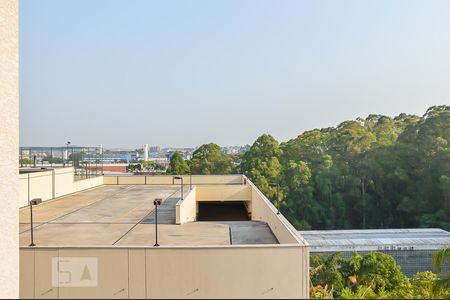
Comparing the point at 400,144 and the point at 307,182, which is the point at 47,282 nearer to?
the point at 307,182

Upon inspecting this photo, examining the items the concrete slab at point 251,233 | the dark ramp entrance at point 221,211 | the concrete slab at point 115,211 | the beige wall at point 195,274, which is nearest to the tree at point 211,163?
the dark ramp entrance at point 221,211

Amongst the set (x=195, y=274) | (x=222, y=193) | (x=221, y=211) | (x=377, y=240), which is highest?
(x=222, y=193)

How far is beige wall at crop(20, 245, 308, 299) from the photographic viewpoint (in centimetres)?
922

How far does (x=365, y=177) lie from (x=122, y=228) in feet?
140

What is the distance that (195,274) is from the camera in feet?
30.4

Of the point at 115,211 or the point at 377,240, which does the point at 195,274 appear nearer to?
the point at 115,211

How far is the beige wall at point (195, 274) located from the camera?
922cm

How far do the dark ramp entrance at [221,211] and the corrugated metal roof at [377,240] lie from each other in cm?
498

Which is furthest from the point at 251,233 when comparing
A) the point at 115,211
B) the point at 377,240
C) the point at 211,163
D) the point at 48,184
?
the point at 211,163
